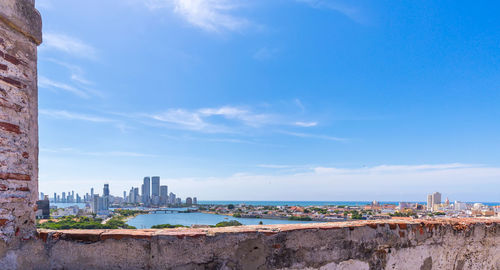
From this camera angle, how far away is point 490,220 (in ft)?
8.43

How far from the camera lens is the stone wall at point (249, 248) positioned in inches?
65.3

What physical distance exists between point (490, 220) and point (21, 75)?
3489 mm

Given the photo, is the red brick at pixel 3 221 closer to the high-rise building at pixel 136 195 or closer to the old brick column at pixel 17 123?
the old brick column at pixel 17 123

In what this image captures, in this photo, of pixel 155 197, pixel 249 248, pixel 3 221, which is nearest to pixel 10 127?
pixel 3 221

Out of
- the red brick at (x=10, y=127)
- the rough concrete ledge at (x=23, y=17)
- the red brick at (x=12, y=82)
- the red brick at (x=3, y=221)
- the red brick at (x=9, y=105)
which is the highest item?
the rough concrete ledge at (x=23, y=17)

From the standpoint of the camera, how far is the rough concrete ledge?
66.9 inches

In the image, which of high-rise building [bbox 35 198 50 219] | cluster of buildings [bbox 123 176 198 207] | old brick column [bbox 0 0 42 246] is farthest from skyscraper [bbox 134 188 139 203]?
old brick column [bbox 0 0 42 246]

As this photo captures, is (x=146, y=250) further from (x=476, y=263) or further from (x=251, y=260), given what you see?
(x=476, y=263)

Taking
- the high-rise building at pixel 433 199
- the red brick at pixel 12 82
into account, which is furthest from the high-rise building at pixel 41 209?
the high-rise building at pixel 433 199

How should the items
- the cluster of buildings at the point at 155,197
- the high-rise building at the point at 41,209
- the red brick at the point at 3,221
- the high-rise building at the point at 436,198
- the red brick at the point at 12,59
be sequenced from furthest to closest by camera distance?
the cluster of buildings at the point at 155,197, the high-rise building at the point at 436,198, the high-rise building at the point at 41,209, the red brick at the point at 12,59, the red brick at the point at 3,221

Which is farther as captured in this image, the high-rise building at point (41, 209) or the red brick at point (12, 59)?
the high-rise building at point (41, 209)

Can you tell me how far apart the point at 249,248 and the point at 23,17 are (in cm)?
184

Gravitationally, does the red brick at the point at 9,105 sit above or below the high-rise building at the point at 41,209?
above

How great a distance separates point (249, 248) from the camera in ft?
5.82
